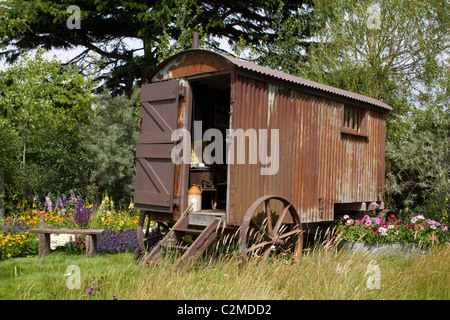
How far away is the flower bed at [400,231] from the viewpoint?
308 inches

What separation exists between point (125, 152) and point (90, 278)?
7439mm

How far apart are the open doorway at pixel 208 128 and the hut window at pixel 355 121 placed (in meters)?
2.55

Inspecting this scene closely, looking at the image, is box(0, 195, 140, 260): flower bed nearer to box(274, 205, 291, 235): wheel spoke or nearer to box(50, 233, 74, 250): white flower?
box(50, 233, 74, 250): white flower

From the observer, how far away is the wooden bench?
25.8 feet

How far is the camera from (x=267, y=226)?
7297 mm

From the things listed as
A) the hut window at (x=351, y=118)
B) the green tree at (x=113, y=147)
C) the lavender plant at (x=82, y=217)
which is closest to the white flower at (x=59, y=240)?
the lavender plant at (x=82, y=217)

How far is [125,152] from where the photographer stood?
12.5 meters

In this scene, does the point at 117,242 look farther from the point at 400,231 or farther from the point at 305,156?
the point at 400,231

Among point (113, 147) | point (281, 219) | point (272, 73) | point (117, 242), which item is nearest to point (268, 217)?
point (281, 219)

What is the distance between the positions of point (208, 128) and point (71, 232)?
3296 millimetres

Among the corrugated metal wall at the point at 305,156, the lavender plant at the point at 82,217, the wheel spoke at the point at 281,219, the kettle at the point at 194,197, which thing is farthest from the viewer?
the lavender plant at the point at 82,217

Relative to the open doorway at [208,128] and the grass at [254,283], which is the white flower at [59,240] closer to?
the grass at [254,283]

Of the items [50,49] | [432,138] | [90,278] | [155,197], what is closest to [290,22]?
[432,138]
